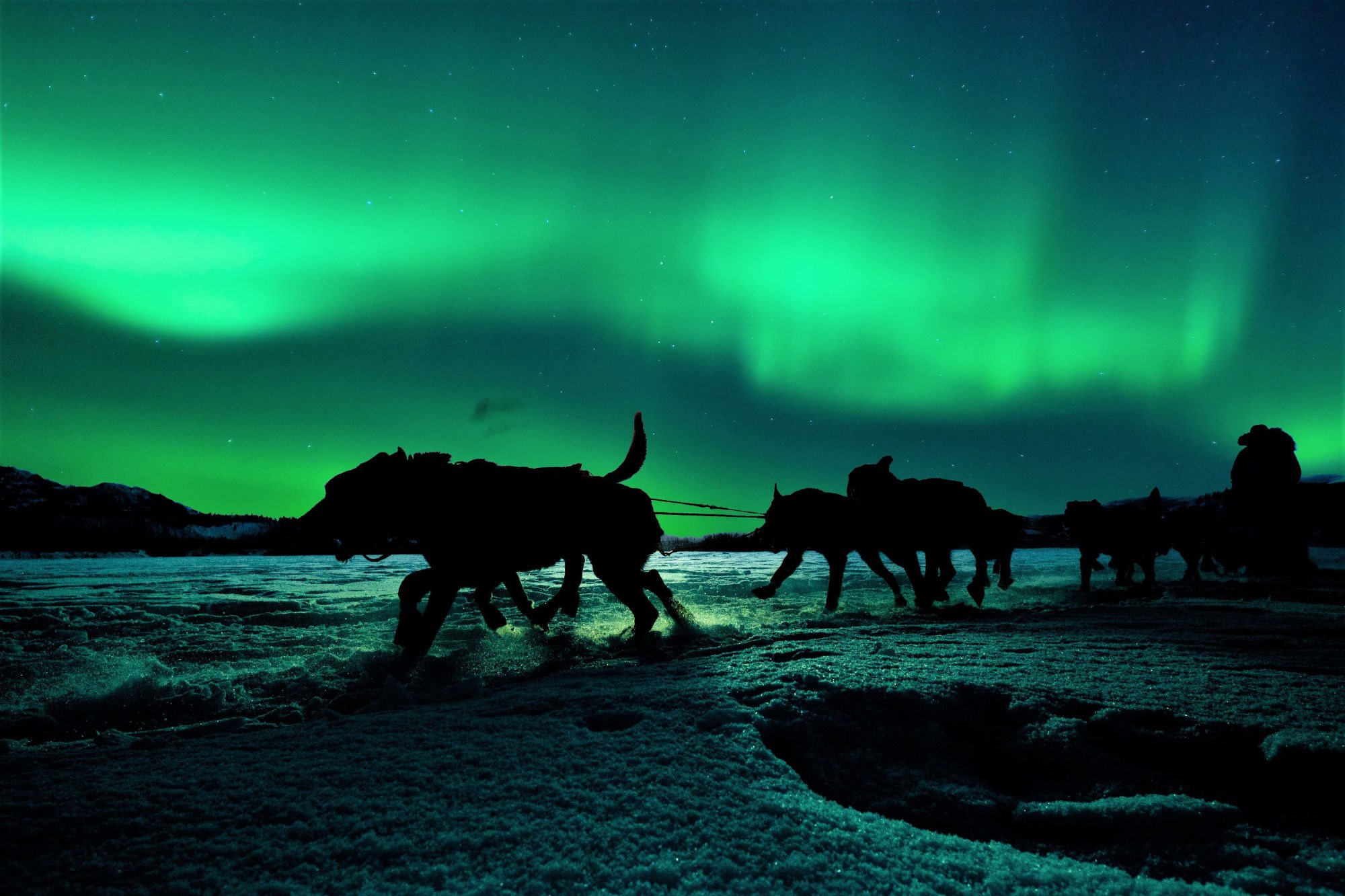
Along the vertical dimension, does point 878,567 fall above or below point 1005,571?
above

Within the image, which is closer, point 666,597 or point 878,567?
point 666,597

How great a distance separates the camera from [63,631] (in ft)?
15.6

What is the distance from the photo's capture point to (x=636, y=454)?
5.68m

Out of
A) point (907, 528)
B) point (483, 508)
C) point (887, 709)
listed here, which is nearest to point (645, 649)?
point (483, 508)

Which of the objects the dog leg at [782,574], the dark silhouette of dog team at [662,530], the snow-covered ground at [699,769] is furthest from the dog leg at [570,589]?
the dog leg at [782,574]

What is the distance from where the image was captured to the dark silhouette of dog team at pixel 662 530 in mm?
4453

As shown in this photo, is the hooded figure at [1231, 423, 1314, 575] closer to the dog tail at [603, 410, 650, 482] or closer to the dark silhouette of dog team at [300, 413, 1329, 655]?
the dark silhouette of dog team at [300, 413, 1329, 655]

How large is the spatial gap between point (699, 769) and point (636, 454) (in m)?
4.13

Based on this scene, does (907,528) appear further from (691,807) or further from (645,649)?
(691,807)

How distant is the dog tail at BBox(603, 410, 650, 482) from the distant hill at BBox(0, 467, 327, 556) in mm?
23747

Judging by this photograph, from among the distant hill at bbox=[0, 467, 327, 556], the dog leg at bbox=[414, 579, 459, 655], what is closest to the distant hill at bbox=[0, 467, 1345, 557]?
the distant hill at bbox=[0, 467, 327, 556]

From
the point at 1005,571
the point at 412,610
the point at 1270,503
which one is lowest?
the point at 1005,571

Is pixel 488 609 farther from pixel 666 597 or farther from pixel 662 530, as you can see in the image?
pixel 662 530

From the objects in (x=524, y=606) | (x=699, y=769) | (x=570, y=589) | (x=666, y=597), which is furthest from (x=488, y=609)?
(x=699, y=769)
